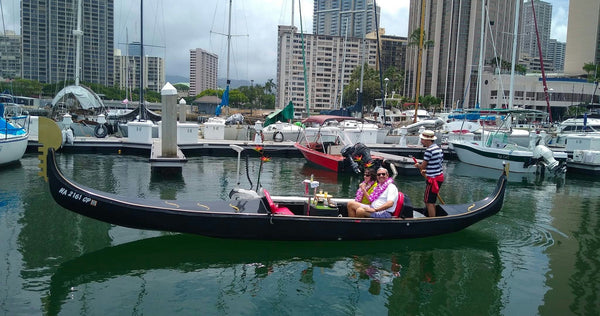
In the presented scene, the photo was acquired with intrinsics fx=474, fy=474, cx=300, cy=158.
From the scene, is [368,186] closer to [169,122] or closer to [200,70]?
[169,122]

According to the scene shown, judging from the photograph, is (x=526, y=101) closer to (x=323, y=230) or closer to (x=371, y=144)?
(x=371, y=144)

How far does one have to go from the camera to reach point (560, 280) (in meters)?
8.88

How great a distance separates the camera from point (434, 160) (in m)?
10.5

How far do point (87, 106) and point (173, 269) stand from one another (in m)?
30.9

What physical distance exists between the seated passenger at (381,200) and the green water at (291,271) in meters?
0.81

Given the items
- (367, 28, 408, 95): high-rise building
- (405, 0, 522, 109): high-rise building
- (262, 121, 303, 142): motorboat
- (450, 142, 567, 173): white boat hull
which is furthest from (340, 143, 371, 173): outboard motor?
(367, 28, 408, 95): high-rise building

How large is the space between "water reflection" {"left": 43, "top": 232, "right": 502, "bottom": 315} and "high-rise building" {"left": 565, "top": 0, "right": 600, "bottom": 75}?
90.4 metres

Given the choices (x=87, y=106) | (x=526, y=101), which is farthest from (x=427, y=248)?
(x=526, y=101)

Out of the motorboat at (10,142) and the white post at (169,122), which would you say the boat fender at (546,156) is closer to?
the white post at (169,122)

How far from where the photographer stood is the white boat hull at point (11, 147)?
1828 centimetres

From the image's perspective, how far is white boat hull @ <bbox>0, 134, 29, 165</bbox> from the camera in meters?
18.3

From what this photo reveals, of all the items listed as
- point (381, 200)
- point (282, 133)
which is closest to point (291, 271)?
point (381, 200)

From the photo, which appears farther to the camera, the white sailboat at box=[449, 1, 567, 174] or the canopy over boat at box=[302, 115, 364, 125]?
the canopy over boat at box=[302, 115, 364, 125]

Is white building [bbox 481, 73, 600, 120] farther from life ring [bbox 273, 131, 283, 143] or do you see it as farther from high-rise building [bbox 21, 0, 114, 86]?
high-rise building [bbox 21, 0, 114, 86]
